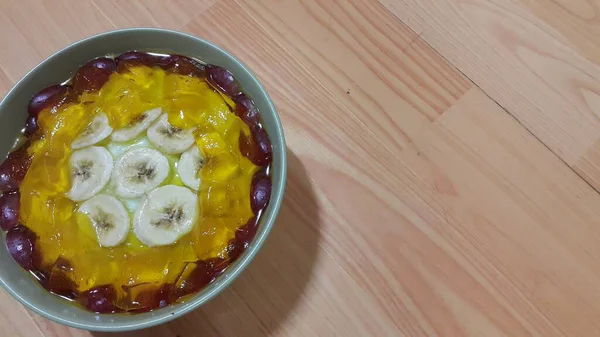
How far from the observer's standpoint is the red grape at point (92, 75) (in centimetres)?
66

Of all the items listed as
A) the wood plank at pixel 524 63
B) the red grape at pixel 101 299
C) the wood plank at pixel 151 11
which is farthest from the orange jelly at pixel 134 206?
the wood plank at pixel 524 63

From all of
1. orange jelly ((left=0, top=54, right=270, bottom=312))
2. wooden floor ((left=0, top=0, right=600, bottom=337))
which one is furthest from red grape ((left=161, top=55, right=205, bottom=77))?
wooden floor ((left=0, top=0, right=600, bottom=337))

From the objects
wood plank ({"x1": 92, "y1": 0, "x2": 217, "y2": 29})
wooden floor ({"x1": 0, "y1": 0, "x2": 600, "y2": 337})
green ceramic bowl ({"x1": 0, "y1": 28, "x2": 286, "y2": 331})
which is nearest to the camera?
green ceramic bowl ({"x1": 0, "y1": 28, "x2": 286, "y2": 331})

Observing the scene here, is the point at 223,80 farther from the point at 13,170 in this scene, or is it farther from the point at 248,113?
the point at 13,170

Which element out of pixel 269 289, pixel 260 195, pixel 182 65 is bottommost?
pixel 269 289

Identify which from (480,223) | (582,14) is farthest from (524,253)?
(582,14)

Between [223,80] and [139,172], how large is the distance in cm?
13

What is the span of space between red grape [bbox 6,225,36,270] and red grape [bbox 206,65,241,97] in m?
0.25

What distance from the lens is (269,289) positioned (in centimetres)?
69

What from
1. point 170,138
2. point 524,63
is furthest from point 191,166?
point 524,63

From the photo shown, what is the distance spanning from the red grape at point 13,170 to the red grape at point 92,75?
9 cm

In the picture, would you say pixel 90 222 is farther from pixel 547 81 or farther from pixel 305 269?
pixel 547 81

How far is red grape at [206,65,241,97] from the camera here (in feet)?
2.18

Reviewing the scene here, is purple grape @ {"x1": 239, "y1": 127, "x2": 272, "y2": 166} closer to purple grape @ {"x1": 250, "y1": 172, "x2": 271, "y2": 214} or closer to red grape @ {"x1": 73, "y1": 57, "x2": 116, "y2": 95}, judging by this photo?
purple grape @ {"x1": 250, "y1": 172, "x2": 271, "y2": 214}
